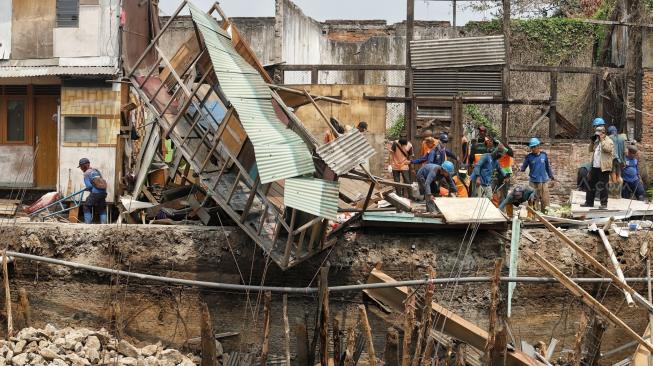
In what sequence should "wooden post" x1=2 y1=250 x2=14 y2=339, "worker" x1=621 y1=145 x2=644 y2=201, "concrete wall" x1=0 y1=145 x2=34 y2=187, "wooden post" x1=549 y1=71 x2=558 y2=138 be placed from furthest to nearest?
1. "wooden post" x1=549 y1=71 x2=558 y2=138
2. "concrete wall" x1=0 y1=145 x2=34 y2=187
3. "worker" x1=621 y1=145 x2=644 y2=201
4. "wooden post" x1=2 y1=250 x2=14 y2=339

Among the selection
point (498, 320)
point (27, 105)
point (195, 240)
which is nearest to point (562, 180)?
point (498, 320)

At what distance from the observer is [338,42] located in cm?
2920

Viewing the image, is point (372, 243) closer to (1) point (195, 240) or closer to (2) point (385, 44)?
(1) point (195, 240)

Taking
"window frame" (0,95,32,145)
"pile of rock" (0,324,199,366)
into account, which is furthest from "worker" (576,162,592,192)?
"window frame" (0,95,32,145)

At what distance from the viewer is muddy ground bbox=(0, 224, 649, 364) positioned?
48.6 ft

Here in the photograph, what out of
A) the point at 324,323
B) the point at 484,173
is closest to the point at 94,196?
the point at 324,323

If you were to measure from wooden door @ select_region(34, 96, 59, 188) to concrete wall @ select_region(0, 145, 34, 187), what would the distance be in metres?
0.16

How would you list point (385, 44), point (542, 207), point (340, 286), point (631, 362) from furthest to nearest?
point (385, 44), point (542, 207), point (340, 286), point (631, 362)

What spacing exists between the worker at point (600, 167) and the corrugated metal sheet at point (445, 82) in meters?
4.64

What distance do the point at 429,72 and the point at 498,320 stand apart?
814 centimetres

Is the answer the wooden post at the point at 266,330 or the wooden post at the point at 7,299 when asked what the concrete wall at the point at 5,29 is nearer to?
the wooden post at the point at 7,299

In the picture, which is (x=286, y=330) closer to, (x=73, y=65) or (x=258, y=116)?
(x=258, y=116)

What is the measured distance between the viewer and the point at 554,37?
1061 inches

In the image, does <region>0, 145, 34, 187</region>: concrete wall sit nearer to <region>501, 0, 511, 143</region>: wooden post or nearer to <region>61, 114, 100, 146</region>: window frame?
<region>61, 114, 100, 146</region>: window frame
